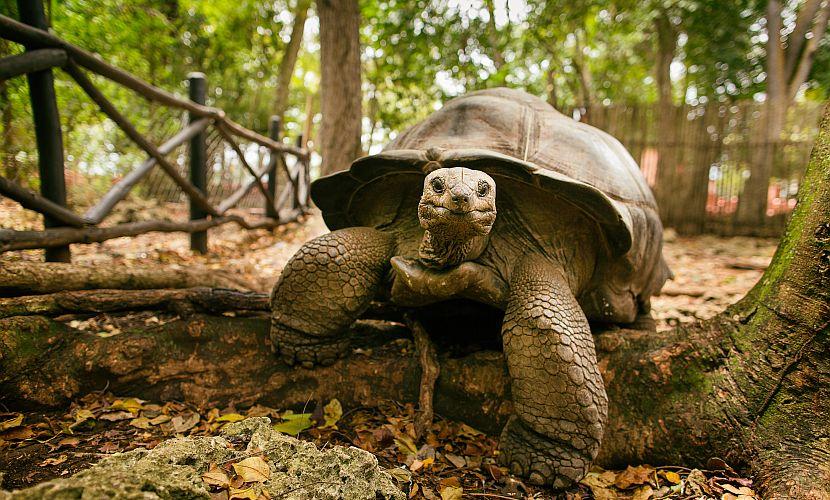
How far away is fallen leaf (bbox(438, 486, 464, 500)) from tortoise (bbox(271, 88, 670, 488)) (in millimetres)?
275

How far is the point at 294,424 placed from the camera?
79.5 inches

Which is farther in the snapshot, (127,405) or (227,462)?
(127,405)

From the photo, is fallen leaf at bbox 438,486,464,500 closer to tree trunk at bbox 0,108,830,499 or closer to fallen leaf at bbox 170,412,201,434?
tree trunk at bbox 0,108,830,499

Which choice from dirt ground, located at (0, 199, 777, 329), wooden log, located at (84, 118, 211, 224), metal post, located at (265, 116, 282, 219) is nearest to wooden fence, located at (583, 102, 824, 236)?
dirt ground, located at (0, 199, 777, 329)

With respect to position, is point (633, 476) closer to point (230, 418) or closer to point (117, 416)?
point (230, 418)

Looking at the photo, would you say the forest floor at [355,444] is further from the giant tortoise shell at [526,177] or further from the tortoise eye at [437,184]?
the tortoise eye at [437,184]

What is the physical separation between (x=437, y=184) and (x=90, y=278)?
1.78m

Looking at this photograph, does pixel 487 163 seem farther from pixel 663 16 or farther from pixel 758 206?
pixel 663 16

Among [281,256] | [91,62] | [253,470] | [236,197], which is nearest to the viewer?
[253,470]

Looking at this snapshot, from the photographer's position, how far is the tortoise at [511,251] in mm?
1779

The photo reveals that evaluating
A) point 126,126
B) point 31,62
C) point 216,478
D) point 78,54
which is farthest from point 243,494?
point 126,126

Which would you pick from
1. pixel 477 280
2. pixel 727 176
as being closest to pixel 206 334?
pixel 477 280

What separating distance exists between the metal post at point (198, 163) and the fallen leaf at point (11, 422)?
11.5ft

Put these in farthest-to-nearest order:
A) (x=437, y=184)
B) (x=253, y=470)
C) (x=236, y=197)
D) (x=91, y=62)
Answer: (x=236, y=197) < (x=91, y=62) < (x=437, y=184) < (x=253, y=470)
